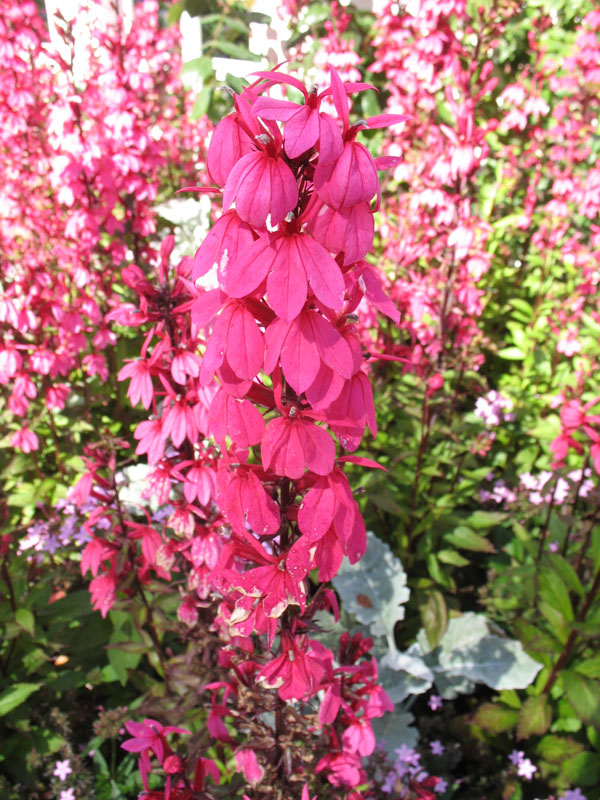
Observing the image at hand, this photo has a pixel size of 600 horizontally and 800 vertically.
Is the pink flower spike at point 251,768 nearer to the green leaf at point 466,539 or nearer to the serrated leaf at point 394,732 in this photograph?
the serrated leaf at point 394,732

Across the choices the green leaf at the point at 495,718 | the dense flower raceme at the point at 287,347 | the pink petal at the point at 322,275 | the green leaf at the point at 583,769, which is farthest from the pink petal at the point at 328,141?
the green leaf at the point at 583,769

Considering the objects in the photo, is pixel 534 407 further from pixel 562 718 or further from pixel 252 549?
pixel 252 549

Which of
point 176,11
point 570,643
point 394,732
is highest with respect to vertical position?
point 176,11

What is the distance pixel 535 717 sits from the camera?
2041mm

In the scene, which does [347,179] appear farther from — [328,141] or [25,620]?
[25,620]

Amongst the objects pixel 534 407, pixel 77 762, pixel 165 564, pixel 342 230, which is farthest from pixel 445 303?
pixel 77 762

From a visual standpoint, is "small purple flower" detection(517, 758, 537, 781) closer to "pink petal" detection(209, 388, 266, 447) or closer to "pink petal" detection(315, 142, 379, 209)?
"pink petal" detection(209, 388, 266, 447)

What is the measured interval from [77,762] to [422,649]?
4.19 ft

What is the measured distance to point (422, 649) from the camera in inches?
88.8

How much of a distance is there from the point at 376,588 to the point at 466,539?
0.44 m

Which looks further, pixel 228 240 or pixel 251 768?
pixel 251 768

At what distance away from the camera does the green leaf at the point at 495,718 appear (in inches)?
83.0

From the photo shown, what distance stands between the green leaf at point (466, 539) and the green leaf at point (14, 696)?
1639mm

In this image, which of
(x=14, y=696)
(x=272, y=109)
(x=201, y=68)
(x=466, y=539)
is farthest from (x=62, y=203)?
(x=272, y=109)
